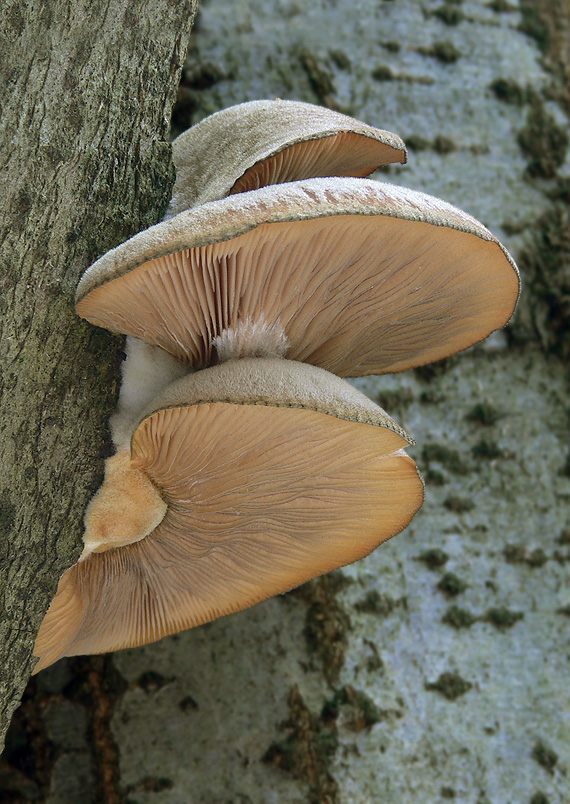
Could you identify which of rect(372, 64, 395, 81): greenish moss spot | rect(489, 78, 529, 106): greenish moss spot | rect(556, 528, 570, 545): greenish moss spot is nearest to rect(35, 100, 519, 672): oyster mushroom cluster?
rect(556, 528, 570, 545): greenish moss spot

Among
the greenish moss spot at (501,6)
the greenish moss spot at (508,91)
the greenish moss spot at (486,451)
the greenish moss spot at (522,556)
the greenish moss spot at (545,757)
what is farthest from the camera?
the greenish moss spot at (501,6)

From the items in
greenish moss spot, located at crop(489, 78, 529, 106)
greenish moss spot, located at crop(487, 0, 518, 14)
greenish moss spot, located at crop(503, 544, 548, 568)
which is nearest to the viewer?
greenish moss spot, located at crop(503, 544, 548, 568)

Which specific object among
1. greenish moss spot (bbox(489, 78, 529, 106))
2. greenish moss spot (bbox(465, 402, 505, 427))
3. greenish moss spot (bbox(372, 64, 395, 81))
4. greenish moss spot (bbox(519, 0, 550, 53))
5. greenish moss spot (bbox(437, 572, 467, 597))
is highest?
greenish moss spot (bbox(519, 0, 550, 53))

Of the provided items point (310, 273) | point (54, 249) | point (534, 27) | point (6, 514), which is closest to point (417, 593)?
point (310, 273)

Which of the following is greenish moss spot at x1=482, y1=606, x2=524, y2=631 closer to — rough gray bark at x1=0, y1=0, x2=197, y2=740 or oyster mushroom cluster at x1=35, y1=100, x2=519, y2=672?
oyster mushroom cluster at x1=35, y1=100, x2=519, y2=672

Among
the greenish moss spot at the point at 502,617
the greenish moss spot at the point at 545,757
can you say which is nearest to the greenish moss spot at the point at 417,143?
the greenish moss spot at the point at 502,617

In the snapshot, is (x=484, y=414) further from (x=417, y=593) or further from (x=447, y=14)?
(x=447, y=14)

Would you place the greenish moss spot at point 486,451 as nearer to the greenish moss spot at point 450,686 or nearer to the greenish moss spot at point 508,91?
the greenish moss spot at point 450,686
